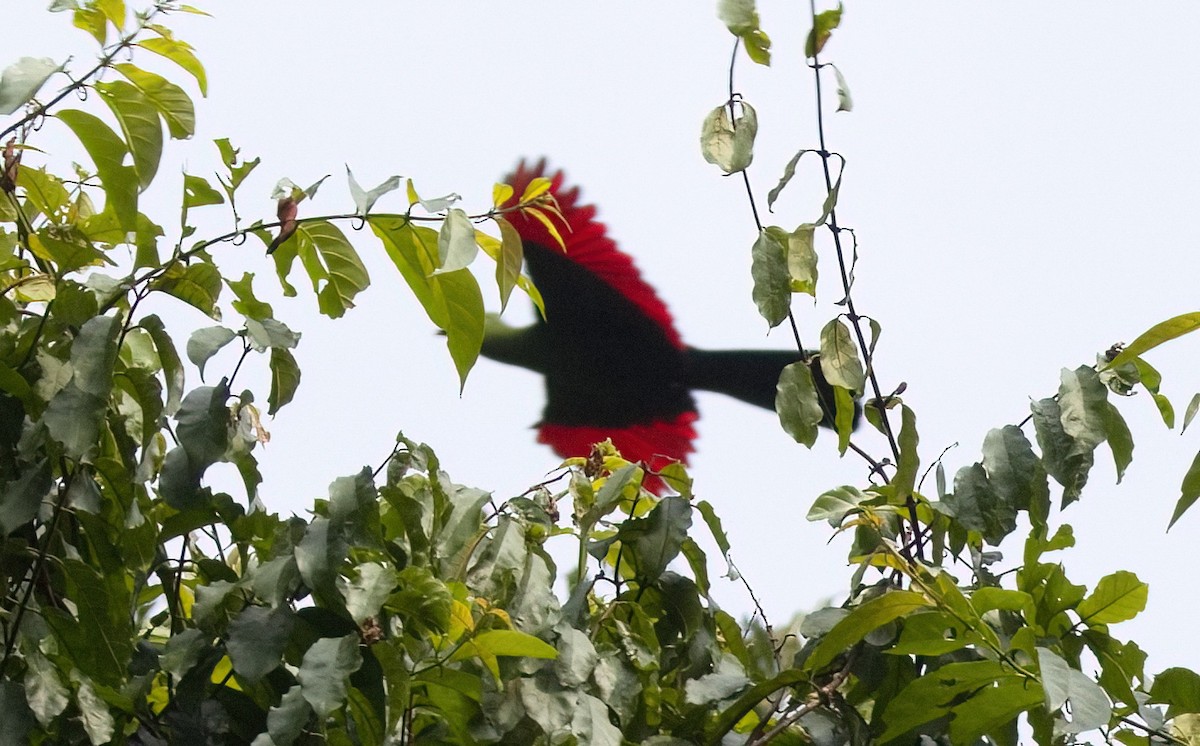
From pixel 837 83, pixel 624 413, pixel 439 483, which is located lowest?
pixel 439 483

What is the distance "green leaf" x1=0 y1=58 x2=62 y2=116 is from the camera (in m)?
0.65

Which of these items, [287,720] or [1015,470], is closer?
[287,720]

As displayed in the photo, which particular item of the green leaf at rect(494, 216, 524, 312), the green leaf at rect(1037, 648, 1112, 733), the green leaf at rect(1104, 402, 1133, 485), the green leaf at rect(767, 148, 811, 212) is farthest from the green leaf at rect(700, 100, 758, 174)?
the green leaf at rect(1037, 648, 1112, 733)

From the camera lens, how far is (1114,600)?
2.48ft

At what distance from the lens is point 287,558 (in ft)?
2.30

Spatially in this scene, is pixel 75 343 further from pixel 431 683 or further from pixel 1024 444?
pixel 1024 444

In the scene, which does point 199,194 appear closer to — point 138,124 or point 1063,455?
point 138,124

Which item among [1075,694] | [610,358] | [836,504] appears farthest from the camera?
[610,358]

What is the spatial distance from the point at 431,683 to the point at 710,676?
0.61 ft

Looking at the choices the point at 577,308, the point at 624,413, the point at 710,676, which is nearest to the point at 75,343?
the point at 710,676

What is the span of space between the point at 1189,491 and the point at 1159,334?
12cm

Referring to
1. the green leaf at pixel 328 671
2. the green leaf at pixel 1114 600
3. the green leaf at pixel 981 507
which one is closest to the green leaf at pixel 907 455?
the green leaf at pixel 981 507

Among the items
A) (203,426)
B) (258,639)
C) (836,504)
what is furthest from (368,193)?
(836,504)

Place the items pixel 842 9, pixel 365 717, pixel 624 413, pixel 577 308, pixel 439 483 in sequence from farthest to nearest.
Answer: pixel 624 413 < pixel 577 308 < pixel 842 9 < pixel 439 483 < pixel 365 717
